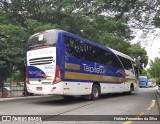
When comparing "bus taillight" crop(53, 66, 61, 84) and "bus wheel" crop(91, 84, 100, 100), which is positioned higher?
"bus taillight" crop(53, 66, 61, 84)

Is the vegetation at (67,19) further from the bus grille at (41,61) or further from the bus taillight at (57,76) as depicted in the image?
the bus taillight at (57,76)

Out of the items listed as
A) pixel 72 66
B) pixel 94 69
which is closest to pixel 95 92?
pixel 94 69

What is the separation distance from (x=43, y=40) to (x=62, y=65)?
1710 millimetres

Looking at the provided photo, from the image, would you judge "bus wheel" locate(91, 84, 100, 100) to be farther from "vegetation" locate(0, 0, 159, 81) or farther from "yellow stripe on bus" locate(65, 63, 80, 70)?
"vegetation" locate(0, 0, 159, 81)

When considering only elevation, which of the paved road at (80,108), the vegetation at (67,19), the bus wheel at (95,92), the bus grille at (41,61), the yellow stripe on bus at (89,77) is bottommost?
the paved road at (80,108)

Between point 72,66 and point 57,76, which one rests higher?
point 72,66

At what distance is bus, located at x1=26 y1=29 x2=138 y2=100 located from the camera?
13.1m

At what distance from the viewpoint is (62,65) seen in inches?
518

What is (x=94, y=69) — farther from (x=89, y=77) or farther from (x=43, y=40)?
(x=43, y=40)

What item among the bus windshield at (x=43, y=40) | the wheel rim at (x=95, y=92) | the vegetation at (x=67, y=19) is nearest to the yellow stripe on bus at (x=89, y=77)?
the wheel rim at (x=95, y=92)

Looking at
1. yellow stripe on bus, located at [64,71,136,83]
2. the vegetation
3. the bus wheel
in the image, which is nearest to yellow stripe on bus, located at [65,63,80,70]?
yellow stripe on bus, located at [64,71,136,83]

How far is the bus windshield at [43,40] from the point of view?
13.5 metres

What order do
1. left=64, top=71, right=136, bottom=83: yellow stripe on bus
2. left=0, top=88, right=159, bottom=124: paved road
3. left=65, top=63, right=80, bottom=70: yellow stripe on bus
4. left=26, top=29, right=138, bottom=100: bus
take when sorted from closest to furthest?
1. left=0, top=88, right=159, bottom=124: paved road
2. left=26, top=29, right=138, bottom=100: bus
3. left=65, top=63, right=80, bottom=70: yellow stripe on bus
4. left=64, top=71, right=136, bottom=83: yellow stripe on bus

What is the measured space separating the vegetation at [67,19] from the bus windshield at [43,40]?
15.9 feet
